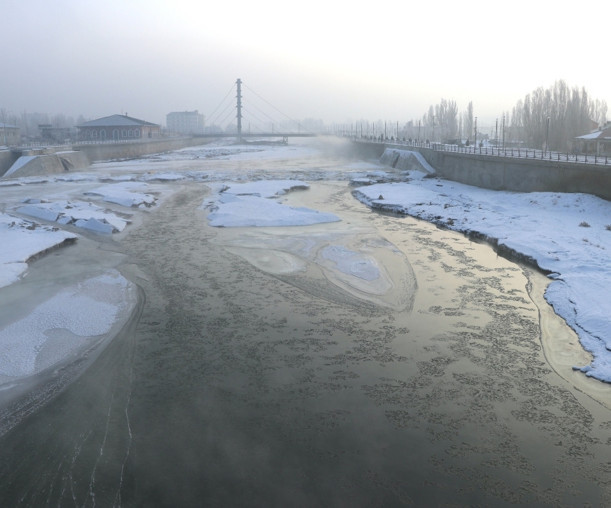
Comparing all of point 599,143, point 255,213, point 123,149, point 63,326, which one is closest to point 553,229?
point 255,213

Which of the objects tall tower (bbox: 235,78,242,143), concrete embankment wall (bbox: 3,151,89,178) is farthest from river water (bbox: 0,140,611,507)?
tall tower (bbox: 235,78,242,143)

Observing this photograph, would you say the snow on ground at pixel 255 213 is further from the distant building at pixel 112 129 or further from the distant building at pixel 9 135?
the distant building at pixel 112 129

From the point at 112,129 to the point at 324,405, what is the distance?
88450 millimetres

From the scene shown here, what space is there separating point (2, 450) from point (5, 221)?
54.0ft

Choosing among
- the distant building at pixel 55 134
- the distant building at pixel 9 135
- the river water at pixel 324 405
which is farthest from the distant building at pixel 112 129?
the river water at pixel 324 405

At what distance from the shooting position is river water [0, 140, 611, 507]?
6.67 metres

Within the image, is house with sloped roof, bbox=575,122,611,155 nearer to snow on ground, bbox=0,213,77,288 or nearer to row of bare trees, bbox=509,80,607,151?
row of bare trees, bbox=509,80,607,151

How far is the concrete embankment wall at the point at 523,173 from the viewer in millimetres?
23953

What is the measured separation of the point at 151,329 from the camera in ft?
37.4

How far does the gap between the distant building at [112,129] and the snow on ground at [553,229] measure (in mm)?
64980

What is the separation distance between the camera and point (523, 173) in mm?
28953

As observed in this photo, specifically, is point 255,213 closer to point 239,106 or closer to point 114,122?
point 114,122

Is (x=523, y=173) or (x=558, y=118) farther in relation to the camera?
(x=558, y=118)

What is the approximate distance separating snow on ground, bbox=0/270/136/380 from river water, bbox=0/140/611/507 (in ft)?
2.13
